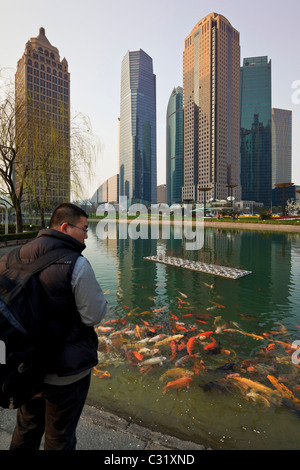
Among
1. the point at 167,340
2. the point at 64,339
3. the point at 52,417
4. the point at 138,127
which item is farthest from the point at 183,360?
the point at 138,127

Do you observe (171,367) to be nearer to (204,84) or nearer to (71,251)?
(71,251)

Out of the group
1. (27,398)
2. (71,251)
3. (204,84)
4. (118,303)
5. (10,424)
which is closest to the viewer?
(27,398)

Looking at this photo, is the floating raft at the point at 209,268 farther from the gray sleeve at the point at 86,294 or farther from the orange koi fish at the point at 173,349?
the gray sleeve at the point at 86,294

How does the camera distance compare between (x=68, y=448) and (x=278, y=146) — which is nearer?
(x=68, y=448)

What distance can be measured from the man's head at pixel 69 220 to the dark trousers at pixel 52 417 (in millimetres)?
1127

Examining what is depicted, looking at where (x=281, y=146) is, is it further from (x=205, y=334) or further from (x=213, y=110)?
(x=205, y=334)

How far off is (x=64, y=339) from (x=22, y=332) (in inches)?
12.9

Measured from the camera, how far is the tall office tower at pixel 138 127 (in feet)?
550

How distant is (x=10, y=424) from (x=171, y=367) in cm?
275

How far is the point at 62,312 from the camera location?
174 cm

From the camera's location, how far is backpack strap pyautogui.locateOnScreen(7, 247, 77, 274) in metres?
1.68

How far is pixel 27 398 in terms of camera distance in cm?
162

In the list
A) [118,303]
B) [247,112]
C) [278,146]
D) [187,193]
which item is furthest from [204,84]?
[118,303]
